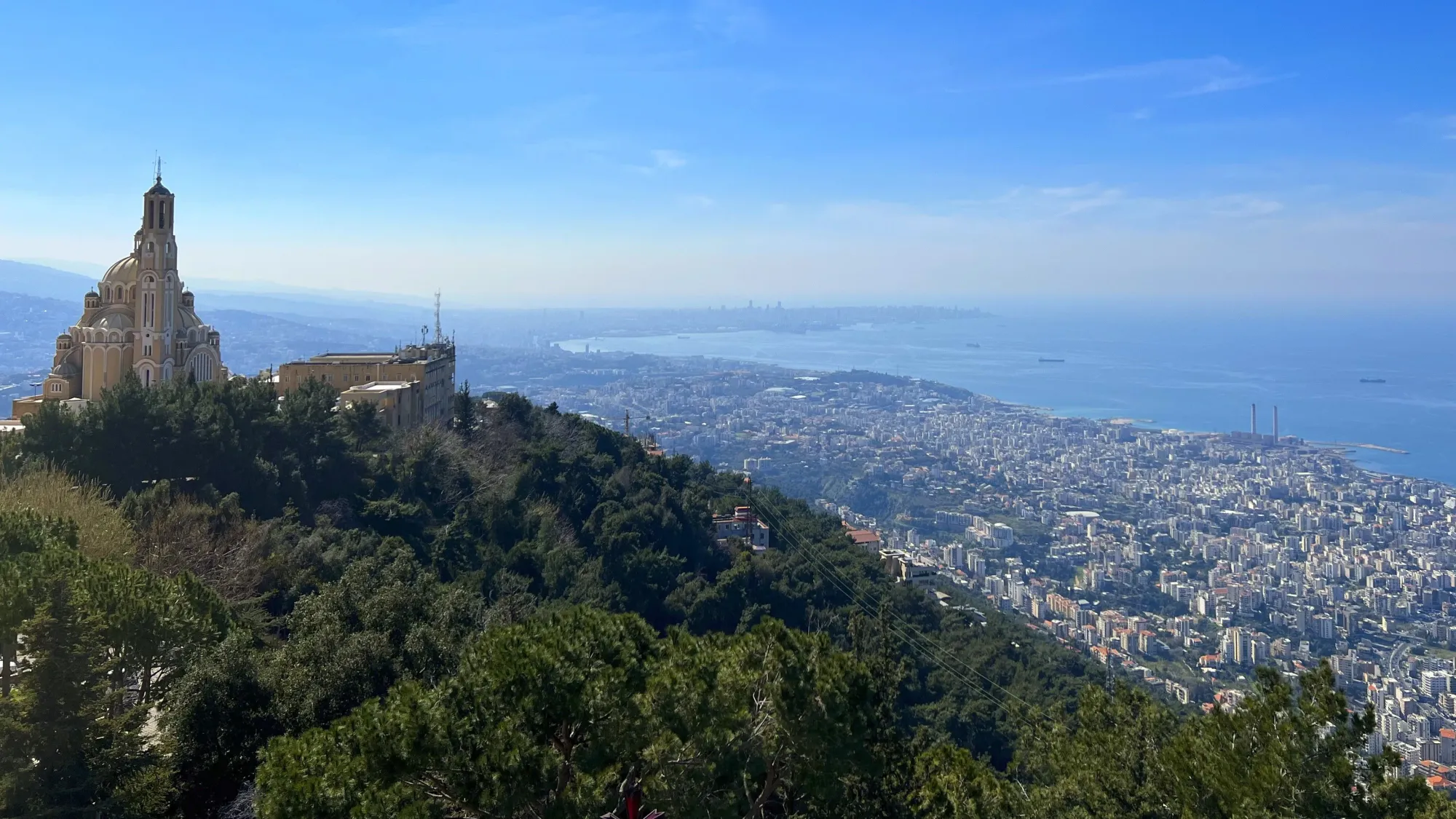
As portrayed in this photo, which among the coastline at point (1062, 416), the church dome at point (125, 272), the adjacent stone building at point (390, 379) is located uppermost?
the church dome at point (125, 272)

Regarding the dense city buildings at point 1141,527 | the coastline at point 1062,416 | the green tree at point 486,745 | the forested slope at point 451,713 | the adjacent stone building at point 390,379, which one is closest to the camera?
the green tree at point 486,745

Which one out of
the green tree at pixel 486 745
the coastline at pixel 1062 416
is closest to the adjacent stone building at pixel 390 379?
the green tree at pixel 486 745

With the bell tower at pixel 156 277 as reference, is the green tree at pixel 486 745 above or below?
below

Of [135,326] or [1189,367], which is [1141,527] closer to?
[135,326]

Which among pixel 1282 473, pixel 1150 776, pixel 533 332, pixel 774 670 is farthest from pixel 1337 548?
pixel 533 332

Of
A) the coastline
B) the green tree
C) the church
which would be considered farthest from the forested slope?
the coastline

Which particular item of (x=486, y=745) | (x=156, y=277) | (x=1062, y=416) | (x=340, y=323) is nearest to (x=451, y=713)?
(x=486, y=745)

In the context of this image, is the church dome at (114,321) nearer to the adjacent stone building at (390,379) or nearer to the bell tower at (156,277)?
the bell tower at (156,277)
